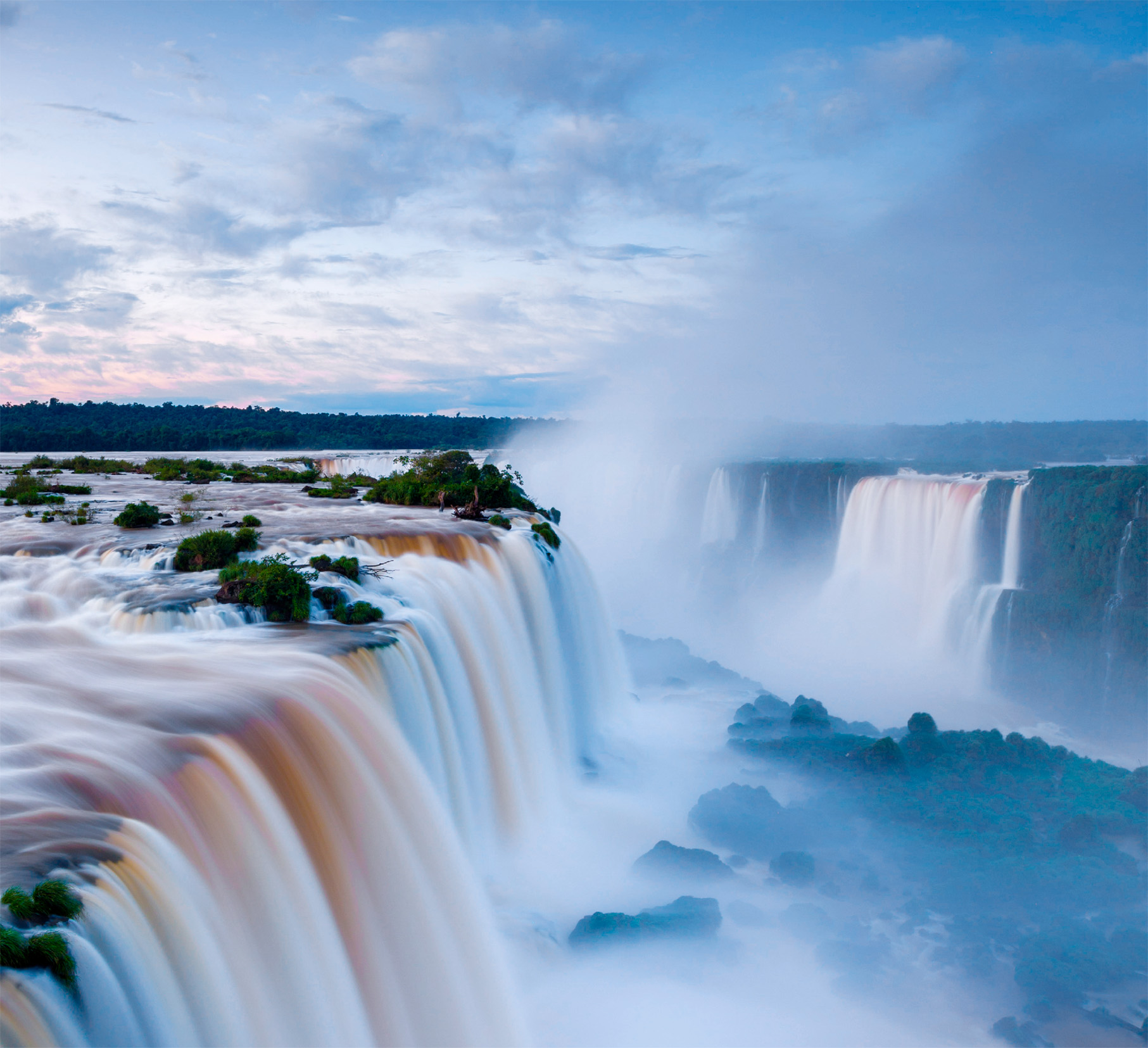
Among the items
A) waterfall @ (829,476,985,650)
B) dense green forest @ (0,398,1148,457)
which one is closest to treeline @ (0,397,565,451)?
dense green forest @ (0,398,1148,457)

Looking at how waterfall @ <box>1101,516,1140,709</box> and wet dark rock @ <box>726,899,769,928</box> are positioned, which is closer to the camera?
wet dark rock @ <box>726,899,769,928</box>

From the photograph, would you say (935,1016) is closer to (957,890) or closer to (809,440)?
(957,890)

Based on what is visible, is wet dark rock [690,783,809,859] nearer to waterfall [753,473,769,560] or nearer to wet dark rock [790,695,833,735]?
wet dark rock [790,695,833,735]

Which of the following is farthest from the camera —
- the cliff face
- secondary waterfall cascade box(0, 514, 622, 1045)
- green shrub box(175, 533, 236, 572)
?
the cliff face

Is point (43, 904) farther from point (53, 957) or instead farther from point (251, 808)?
point (251, 808)

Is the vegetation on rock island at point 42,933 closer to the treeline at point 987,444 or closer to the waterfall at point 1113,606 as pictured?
the waterfall at point 1113,606

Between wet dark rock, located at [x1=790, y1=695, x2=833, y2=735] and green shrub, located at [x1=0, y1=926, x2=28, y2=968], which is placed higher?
green shrub, located at [x1=0, y1=926, x2=28, y2=968]
